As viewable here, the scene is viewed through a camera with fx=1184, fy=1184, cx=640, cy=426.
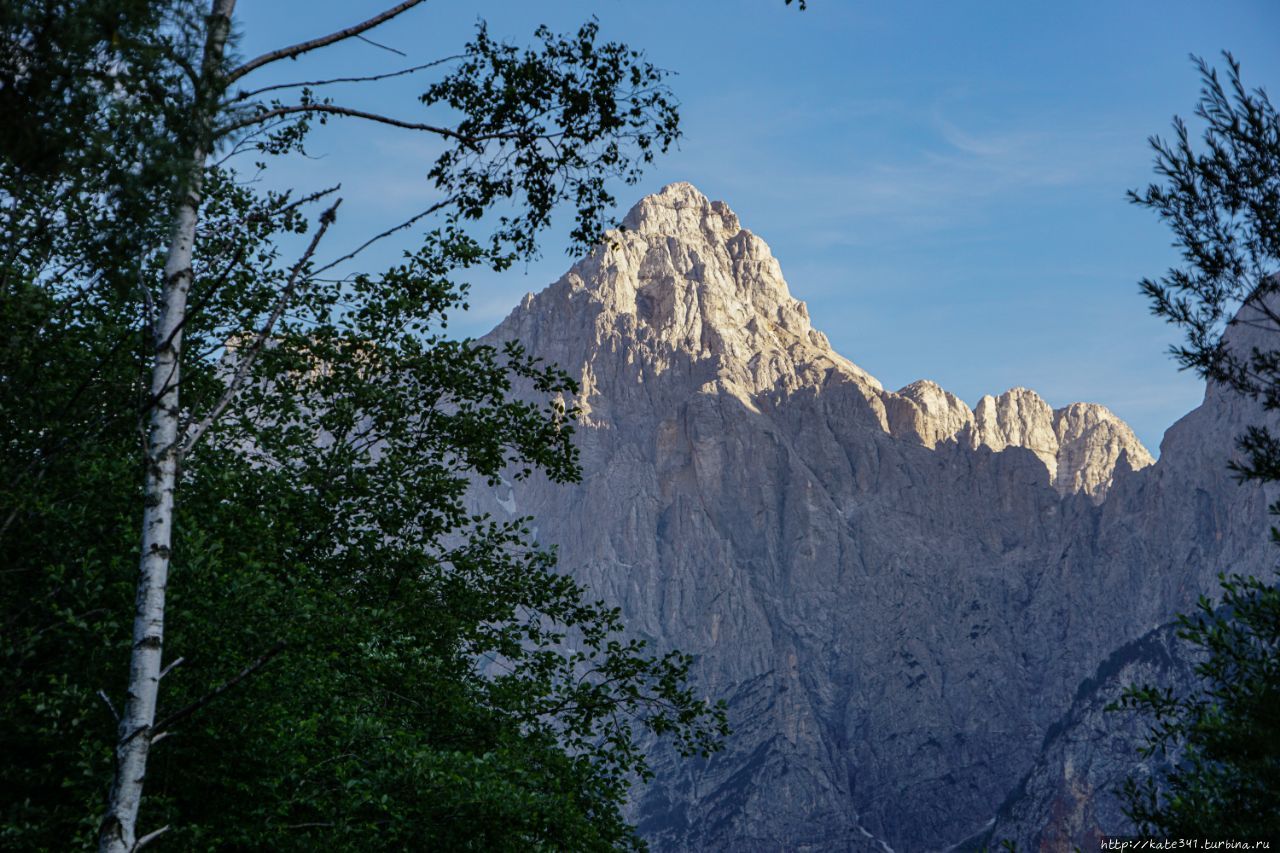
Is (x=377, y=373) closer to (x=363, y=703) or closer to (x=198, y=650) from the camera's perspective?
(x=363, y=703)

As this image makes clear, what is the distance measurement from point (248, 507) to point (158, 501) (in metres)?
8.66

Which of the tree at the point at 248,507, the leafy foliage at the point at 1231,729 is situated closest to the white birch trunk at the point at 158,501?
the tree at the point at 248,507

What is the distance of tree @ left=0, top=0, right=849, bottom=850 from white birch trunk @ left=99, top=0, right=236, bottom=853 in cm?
3

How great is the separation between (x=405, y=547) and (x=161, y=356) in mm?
12488

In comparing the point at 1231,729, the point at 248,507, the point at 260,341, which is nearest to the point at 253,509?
the point at 248,507

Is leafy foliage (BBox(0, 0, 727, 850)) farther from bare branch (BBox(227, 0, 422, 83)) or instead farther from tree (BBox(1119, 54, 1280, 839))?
tree (BBox(1119, 54, 1280, 839))

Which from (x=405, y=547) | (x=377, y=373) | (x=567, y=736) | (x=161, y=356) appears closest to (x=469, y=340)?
(x=377, y=373)

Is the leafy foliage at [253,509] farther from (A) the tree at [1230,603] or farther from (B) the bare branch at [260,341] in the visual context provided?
(A) the tree at [1230,603]

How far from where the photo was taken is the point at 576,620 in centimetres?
2439

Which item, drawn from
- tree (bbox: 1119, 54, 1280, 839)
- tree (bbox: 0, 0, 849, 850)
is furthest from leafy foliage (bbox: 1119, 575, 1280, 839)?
tree (bbox: 0, 0, 849, 850)

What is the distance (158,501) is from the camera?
9.85m

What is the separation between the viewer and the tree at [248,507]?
9781 millimetres

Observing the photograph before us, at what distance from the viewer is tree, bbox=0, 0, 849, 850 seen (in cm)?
978

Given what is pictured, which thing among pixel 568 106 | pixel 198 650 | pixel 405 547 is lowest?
pixel 198 650
